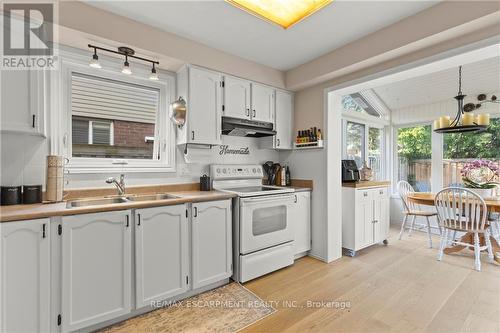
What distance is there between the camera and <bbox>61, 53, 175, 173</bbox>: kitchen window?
7.25 ft

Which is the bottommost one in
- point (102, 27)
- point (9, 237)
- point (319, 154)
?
point (9, 237)

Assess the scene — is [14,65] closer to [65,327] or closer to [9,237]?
[9,237]

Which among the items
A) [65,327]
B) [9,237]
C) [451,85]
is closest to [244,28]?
[9,237]

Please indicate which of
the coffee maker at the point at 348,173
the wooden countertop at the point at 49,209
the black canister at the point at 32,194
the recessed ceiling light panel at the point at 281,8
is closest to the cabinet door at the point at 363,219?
the coffee maker at the point at 348,173

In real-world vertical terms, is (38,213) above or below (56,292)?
above

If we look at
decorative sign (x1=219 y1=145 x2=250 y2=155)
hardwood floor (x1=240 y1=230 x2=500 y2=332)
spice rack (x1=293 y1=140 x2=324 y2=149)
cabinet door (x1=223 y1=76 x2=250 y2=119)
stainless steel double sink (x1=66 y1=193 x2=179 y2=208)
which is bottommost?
hardwood floor (x1=240 y1=230 x2=500 y2=332)

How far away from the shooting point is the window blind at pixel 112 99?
225cm

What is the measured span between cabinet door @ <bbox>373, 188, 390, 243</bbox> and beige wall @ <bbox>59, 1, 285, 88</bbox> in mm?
2471

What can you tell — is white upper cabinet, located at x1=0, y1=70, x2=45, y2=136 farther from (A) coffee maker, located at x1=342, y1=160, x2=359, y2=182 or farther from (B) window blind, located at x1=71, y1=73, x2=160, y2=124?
(A) coffee maker, located at x1=342, y1=160, x2=359, y2=182

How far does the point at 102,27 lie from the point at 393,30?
8.28 ft

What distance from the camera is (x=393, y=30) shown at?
216 cm

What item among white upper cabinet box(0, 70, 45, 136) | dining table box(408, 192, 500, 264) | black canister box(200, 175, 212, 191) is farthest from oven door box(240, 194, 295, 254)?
dining table box(408, 192, 500, 264)

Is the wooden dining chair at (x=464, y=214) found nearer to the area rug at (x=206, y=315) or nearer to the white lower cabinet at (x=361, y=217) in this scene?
the white lower cabinet at (x=361, y=217)

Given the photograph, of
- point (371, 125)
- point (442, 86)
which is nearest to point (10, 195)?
point (371, 125)
